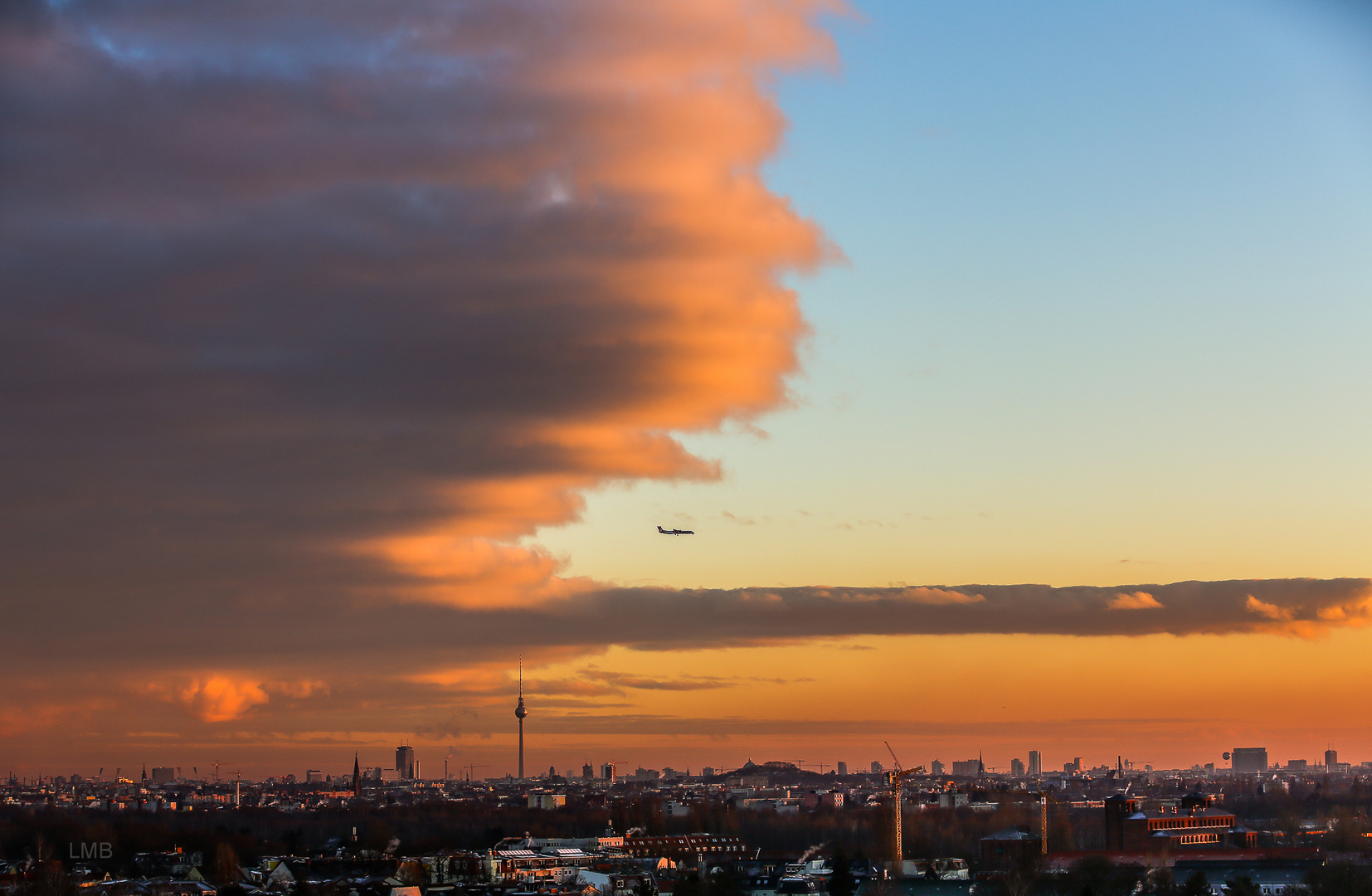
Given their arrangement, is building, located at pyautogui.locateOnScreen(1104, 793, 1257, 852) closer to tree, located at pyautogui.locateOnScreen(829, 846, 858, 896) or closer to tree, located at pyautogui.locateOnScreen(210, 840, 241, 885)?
tree, located at pyautogui.locateOnScreen(829, 846, 858, 896)

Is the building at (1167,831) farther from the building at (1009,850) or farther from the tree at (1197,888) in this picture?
the tree at (1197,888)

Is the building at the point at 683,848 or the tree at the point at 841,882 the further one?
the building at the point at 683,848

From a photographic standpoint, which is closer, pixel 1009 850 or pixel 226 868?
pixel 226 868

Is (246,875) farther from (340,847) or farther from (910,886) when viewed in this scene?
(910,886)

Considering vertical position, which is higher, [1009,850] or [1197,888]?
[1197,888]

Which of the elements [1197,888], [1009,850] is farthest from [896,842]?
[1197,888]

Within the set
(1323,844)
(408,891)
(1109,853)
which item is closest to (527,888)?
(408,891)

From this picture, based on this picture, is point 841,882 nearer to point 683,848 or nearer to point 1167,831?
point 1167,831

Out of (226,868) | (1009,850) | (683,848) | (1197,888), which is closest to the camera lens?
(1197,888)

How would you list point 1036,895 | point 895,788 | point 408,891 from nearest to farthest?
point 1036,895 < point 408,891 < point 895,788

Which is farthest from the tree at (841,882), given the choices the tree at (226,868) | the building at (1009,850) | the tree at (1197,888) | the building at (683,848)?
the building at (683,848)

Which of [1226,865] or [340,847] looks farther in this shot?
[340,847]
